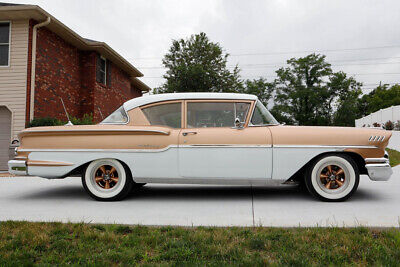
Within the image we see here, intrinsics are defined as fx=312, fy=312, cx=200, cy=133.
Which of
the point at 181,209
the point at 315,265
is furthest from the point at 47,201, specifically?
the point at 315,265

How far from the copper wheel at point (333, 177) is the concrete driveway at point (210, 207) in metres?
0.27

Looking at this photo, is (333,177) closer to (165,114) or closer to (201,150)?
(201,150)

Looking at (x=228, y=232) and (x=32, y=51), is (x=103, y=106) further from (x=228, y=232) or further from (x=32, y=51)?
(x=228, y=232)

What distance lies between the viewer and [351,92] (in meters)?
47.4

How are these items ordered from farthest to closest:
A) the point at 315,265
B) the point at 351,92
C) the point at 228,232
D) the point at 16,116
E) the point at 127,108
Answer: the point at 351,92
the point at 16,116
the point at 127,108
the point at 228,232
the point at 315,265

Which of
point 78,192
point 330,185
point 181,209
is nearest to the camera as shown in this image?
point 181,209

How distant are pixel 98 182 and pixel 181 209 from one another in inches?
58.1

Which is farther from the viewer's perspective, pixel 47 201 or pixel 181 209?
pixel 47 201

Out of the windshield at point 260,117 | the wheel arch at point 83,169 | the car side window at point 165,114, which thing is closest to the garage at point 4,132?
the wheel arch at point 83,169

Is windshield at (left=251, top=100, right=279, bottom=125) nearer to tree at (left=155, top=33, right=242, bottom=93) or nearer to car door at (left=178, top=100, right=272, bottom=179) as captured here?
car door at (left=178, top=100, right=272, bottom=179)

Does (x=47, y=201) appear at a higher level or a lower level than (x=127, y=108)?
lower

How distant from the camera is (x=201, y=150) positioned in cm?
454

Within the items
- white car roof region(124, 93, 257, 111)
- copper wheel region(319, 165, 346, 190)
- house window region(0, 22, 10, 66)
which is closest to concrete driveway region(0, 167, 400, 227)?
copper wheel region(319, 165, 346, 190)

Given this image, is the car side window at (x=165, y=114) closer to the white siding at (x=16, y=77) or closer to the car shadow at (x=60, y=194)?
the car shadow at (x=60, y=194)
